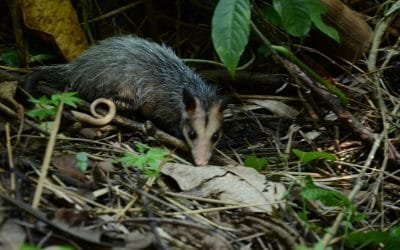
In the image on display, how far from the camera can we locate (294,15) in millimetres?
3424

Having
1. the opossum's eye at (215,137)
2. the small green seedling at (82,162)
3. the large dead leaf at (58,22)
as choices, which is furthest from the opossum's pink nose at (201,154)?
the large dead leaf at (58,22)

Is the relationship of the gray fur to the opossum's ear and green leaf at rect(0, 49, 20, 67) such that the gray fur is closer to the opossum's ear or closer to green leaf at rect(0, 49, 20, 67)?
the opossum's ear

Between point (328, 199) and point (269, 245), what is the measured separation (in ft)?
1.26

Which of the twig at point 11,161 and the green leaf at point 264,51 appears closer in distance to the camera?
the twig at point 11,161

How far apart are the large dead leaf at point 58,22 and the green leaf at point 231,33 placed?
5.54ft

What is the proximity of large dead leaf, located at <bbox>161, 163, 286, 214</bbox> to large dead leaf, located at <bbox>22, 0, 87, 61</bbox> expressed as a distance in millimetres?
1610

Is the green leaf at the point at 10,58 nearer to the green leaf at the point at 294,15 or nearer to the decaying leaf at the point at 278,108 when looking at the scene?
the decaying leaf at the point at 278,108

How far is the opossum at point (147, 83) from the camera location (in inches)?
164

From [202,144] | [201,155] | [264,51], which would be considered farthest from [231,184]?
[264,51]

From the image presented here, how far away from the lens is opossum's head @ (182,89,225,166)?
3888mm

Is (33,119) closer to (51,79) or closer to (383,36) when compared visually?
(51,79)

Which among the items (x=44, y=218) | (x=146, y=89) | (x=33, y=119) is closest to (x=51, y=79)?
(x=146, y=89)

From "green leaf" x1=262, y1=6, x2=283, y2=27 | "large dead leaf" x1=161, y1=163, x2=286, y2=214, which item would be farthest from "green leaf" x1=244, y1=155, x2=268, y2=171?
"green leaf" x1=262, y1=6, x2=283, y2=27

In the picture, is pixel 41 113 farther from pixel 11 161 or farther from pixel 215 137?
pixel 215 137
